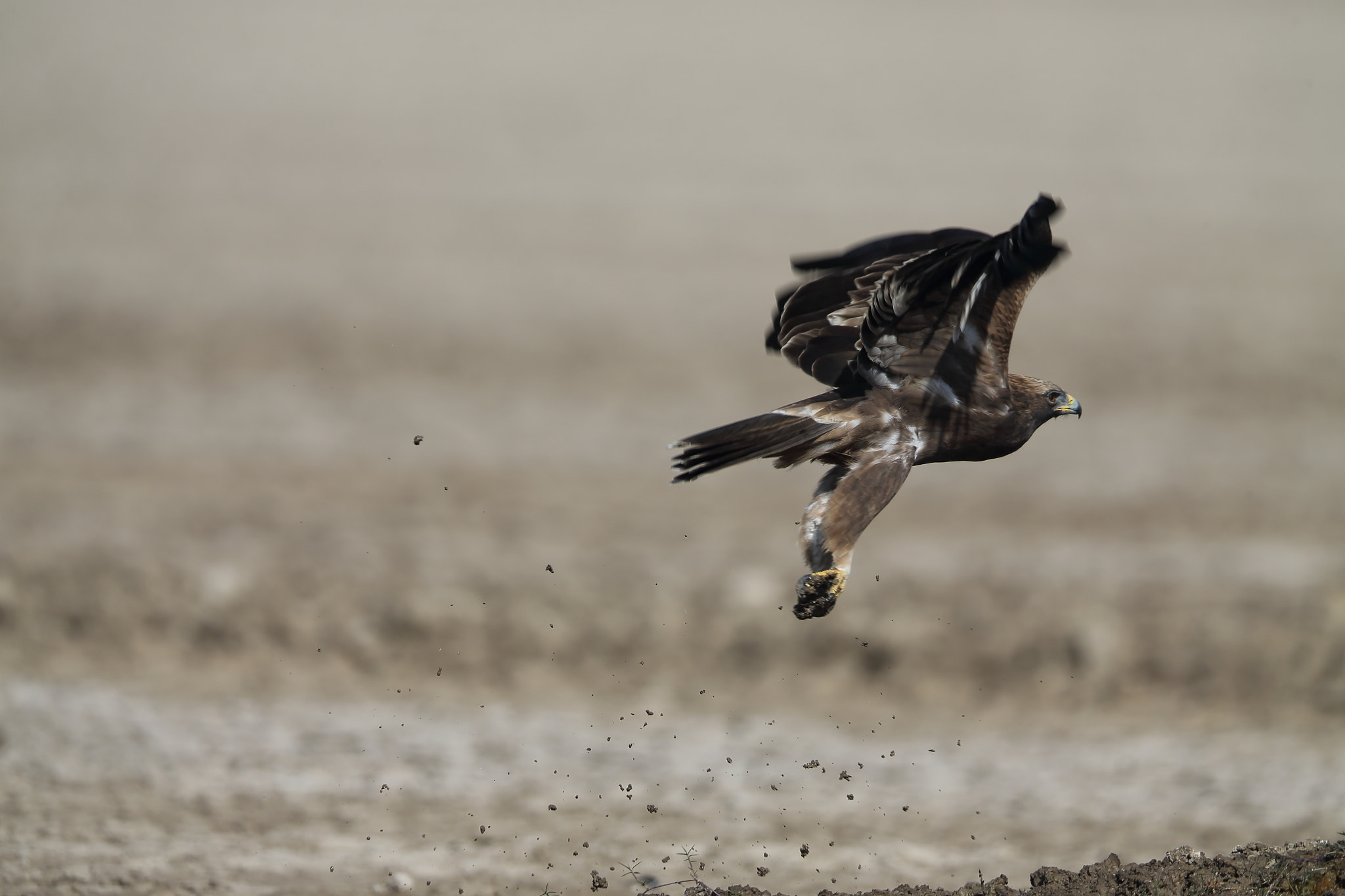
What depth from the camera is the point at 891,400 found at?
6.97 m

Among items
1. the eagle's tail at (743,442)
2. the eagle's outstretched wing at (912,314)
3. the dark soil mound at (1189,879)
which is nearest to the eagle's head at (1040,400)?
the eagle's outstretched wing at (912,314)

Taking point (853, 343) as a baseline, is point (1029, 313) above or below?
above

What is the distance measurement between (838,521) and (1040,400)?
1.50 metres

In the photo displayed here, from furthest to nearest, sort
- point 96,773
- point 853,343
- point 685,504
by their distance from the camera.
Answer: point 685,504 → point 96,773 → point 853,343

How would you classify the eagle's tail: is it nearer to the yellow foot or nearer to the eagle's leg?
the eagle's leg

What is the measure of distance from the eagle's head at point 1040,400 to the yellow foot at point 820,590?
5.09 feet

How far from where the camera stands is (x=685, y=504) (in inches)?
499

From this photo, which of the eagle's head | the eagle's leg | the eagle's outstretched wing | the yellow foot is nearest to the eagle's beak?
the eagle's head

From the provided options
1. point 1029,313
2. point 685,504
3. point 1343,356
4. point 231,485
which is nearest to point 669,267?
point 1029,313

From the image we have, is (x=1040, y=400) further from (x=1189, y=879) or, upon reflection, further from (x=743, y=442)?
(x=1189, y=879)

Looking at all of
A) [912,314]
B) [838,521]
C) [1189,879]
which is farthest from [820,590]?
[1189,879]

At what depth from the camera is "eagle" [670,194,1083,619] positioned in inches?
255

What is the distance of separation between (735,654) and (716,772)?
1.51 meters

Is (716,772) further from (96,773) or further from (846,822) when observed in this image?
(96,773)
